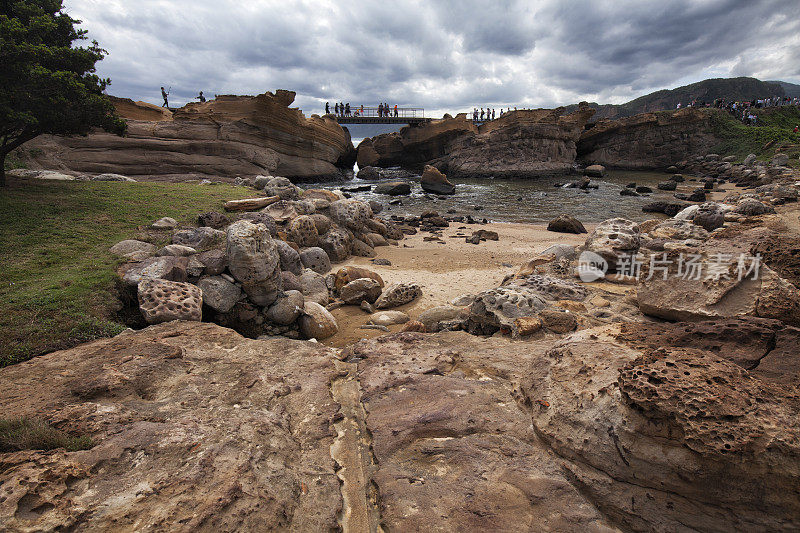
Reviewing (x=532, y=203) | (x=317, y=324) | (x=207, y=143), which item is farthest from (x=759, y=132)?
(x=207, y=143)

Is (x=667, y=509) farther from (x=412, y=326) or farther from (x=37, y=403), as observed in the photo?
(x=37, y=403)

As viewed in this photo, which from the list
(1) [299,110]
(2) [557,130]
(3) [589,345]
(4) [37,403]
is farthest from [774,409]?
(2) [557,130]

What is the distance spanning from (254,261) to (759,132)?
56.3 metres

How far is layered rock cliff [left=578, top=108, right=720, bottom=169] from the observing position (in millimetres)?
43844

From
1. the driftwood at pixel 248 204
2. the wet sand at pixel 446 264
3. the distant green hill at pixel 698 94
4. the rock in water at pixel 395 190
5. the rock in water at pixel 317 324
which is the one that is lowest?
the rock in water at pixel 317 324

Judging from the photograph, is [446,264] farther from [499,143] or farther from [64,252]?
[499,143]

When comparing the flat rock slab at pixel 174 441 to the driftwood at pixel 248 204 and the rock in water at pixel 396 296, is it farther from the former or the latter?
the driftwood at pixel 248 204

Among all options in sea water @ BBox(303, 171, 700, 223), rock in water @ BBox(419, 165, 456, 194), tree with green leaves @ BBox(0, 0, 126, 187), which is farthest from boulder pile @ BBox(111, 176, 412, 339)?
rock in water @ BBox(419, 165, 456, 194)

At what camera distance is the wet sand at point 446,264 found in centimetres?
714

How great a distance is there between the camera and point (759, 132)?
40.2 m

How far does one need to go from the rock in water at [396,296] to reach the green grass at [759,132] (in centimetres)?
4275

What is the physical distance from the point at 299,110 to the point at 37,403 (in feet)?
113

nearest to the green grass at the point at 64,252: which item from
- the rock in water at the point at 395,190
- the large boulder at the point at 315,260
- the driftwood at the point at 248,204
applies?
the driftwood at the point at 248,204

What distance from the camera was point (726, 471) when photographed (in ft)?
6.34
